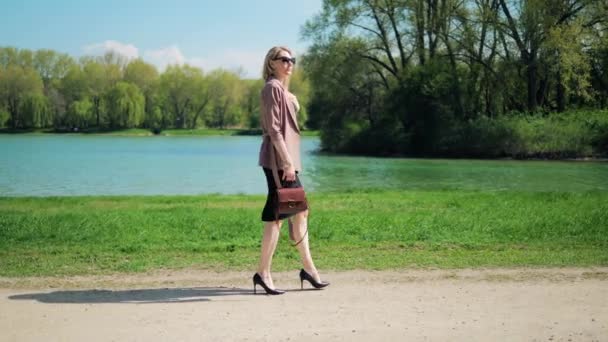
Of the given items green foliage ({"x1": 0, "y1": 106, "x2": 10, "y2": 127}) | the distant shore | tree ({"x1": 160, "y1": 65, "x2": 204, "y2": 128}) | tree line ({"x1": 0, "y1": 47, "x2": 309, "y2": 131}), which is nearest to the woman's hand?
tree line ({"x1": 0, "y1": 47, "x2": 309, "y2": 131})

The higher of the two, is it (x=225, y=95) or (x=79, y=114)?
(x=225, y=95)

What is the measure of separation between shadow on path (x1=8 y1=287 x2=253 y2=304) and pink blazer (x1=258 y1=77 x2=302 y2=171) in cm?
128

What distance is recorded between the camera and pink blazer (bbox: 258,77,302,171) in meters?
6.11

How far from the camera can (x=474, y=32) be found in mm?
45219

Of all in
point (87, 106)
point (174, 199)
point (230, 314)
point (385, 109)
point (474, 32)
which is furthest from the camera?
point (87, 106)

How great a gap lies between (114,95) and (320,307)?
105 metres

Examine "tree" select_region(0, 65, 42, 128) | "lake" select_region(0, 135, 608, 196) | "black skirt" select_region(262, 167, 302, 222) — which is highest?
A: "tree" select_region(0, 65, 42, 128)

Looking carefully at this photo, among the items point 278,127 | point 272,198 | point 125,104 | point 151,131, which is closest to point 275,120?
point 278,127

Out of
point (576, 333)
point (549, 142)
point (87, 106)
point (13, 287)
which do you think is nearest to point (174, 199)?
point (13, 287)

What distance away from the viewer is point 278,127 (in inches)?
241

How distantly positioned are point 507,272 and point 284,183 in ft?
8.74

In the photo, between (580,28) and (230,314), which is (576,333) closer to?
(230,314)

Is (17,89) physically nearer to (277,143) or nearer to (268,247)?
(268,247)

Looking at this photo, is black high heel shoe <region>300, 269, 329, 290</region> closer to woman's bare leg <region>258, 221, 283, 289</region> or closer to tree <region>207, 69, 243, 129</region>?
woman's bare leg <region>258, 221, 283, 289</region>
